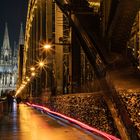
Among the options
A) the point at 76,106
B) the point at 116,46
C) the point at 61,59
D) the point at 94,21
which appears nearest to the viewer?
the point at 116,46

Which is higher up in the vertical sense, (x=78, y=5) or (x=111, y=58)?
(x=78, y=5)

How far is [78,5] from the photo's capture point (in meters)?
14.2

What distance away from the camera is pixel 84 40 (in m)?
12.1

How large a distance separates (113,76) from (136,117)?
1.73 m

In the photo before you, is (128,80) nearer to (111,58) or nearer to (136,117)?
(111,58)

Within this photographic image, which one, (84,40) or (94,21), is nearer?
(84,40)

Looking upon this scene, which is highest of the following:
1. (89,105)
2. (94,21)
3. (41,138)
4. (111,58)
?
(94,21)

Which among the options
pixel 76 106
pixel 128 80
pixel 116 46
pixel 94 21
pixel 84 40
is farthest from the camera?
pixel 76 106

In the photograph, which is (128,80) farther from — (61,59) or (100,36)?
(61,59)

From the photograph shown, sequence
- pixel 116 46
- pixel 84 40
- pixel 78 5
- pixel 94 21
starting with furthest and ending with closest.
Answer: pixel 78 5 < pixel 94 21 < pixel 84 40 < pixel 116 46

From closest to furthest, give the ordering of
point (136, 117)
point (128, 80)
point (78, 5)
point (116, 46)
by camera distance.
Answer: point (136, 117)
point (128, 80)
point (116, 46)
point (78, 5)

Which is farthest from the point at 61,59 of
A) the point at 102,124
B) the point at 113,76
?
the point at 113,76

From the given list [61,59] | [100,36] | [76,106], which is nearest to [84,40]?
[100,36]

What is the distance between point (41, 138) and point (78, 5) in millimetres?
4183
